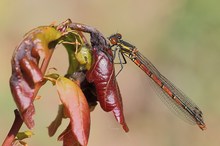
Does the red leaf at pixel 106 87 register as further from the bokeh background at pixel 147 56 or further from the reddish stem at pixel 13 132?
the bokeh background at pixel 147 56

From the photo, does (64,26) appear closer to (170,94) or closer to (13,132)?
(13,132)

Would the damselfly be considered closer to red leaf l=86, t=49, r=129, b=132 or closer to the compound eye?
the compound eye

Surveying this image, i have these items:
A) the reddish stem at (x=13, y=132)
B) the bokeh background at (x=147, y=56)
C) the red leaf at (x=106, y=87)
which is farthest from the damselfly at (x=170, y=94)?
the reddish stem at (x=13, y=132)

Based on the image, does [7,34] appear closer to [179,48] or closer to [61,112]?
[179,48]

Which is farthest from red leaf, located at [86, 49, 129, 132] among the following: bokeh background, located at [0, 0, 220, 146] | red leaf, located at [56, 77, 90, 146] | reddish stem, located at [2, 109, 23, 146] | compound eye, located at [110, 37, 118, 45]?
bokeh background, located at [0, 0, 220, 146]

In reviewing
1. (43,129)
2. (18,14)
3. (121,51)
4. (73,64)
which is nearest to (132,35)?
(18,14)

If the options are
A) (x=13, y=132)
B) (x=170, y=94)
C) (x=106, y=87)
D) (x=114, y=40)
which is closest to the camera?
(x=13, y=132)

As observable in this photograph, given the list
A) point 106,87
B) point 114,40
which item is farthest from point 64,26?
point 114,40
